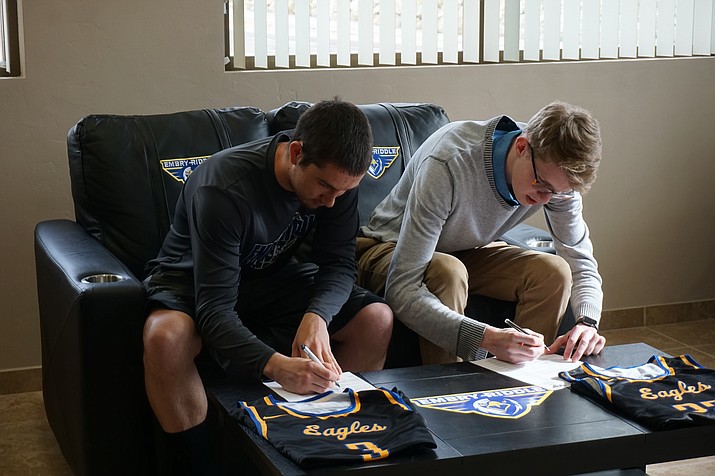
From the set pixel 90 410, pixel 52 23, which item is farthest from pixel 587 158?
pixel 52 23

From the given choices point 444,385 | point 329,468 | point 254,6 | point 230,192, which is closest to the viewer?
point 329,468

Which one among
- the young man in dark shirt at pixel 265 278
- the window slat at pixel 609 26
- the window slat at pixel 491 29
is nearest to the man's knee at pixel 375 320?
the young man in dark shirt at pixel 265 278

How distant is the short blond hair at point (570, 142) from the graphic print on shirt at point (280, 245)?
24.5 inches

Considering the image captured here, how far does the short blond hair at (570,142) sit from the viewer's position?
2451 mm

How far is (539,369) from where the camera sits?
230cm

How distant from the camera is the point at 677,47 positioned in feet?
13.7

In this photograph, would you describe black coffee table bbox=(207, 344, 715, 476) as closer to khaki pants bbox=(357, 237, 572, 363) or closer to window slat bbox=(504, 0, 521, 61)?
khaki pants bbox=(357, 237, 572, 363)

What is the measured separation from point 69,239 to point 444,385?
1203mm

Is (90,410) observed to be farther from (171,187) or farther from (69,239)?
(171,187)

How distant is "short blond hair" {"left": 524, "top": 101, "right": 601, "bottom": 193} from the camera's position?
2451mm

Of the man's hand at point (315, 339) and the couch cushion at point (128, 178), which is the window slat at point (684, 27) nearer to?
the couch cushion at point (128, 178)

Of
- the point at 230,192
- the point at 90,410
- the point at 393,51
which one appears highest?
the point at 393,51

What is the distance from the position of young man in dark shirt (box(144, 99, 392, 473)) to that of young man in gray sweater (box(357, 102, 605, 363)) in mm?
155

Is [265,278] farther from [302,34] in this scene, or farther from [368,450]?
[302,34]
